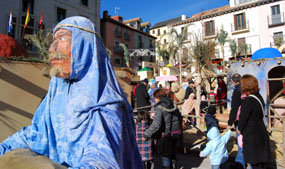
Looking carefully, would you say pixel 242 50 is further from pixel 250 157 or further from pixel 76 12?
pixel 250 157

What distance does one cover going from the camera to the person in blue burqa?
105 centimetres

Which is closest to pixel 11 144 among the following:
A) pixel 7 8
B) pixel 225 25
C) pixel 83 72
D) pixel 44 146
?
pixel 44 146

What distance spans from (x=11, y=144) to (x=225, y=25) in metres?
34.6

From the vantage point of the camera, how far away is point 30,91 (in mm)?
6129

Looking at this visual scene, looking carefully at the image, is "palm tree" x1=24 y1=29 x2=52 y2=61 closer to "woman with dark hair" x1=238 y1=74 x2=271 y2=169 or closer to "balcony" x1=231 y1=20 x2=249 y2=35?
"woman with dark hair" x1=238 y1=74 x2=271 y2=169

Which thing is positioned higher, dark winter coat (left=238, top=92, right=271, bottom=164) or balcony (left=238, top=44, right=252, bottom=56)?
balcony (left=238, top=44, right=252, bottom=56)

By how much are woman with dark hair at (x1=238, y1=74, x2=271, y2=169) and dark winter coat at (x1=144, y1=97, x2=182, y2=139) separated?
131 centimetres

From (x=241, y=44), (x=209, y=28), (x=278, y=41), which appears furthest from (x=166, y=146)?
(x=209, y=28)

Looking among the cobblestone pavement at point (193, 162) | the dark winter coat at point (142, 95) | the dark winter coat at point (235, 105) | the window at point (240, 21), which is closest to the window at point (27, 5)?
the dark winter coat at point (142, 95)

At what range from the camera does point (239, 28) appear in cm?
3027

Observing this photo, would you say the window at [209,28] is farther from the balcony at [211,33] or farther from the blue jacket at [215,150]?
the blue jacket at [215,150]

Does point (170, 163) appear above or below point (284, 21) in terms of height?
below

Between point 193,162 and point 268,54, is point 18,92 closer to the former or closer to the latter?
point 193,162

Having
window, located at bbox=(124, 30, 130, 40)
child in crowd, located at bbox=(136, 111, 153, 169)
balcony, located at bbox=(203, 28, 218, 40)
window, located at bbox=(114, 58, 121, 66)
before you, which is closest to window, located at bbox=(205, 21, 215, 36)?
balcony, located at bbox=(203, 28, 218, 40)
